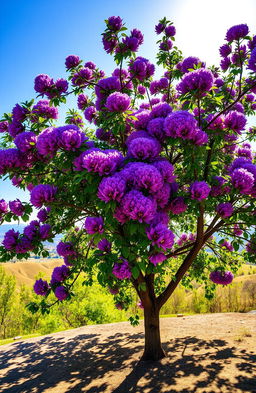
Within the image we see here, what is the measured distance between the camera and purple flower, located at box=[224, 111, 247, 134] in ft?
12.0

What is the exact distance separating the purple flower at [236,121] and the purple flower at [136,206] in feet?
6.62

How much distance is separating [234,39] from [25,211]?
15.6ft

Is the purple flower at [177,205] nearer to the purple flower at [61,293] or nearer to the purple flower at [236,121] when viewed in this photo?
the purple flower at [236,121]

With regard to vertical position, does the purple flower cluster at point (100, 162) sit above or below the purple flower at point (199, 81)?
below

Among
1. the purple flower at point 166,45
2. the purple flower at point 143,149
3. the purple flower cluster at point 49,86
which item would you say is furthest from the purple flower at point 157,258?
the purple flower at point 166,45

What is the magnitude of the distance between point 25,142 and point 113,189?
1.95 m

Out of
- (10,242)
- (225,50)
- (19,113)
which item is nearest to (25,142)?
(19,113)

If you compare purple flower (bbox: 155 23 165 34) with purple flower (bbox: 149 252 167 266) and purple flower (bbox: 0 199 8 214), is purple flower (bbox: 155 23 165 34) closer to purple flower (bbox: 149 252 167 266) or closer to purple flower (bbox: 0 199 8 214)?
purple flower (bbox: 0 199 8 214)

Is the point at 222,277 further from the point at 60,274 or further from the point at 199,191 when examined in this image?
the point at 60,274

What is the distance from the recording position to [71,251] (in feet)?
18.6

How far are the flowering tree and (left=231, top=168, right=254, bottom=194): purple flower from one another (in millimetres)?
15

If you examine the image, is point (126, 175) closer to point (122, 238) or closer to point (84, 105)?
point (122, 238)

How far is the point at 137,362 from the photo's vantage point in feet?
19.6

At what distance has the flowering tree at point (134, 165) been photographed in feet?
9.66
